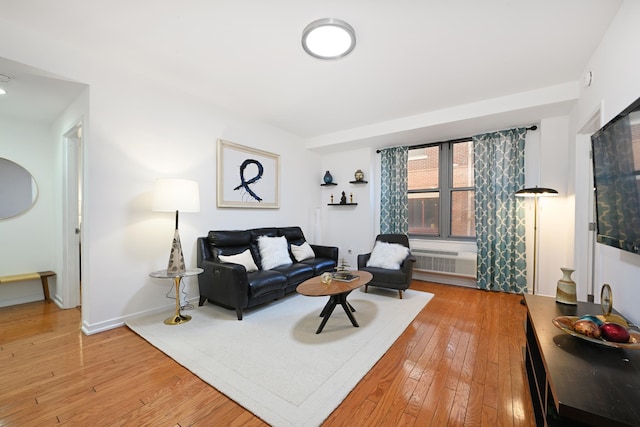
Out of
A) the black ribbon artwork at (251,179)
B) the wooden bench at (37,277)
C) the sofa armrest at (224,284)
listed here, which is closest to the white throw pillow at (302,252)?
the black ribbon artwork at (251,179)

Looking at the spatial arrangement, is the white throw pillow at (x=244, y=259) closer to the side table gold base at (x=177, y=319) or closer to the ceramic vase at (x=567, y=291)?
the side table gold base at (x=177, y=319)

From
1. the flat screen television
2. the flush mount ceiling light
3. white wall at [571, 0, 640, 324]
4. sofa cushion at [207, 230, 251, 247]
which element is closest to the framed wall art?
sofa cushion at [207, 230, 251, 247]

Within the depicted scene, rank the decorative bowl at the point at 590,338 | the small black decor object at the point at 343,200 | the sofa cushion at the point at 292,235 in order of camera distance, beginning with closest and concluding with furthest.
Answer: the decorative bowl at the point at 590,338, the sofa cushion at the point at 292,235, the small black decor object at the point at 343,200

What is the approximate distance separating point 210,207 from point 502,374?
11.6ft

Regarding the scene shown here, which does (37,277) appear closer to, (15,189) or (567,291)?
(15,189)

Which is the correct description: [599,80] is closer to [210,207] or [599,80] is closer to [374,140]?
[374,140]

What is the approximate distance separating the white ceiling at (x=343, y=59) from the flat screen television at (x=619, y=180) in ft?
3.41

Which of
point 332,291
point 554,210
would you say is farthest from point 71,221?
point 554,210

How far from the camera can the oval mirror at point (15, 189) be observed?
3256 mm

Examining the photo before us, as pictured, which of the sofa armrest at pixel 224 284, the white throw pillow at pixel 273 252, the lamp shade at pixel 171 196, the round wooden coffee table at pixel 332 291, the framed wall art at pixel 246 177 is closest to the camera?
the round wooden coffee table at pixel 332 291

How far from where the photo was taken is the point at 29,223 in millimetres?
3416

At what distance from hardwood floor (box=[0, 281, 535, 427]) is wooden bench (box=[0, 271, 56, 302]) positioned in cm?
72

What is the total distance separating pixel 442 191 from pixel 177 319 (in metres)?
4.35

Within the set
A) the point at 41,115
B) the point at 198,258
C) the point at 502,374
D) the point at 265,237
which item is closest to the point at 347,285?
the point at 502,374
